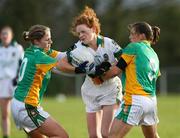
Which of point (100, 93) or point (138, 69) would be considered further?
point (100, 93)

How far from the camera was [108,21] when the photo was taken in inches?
1656

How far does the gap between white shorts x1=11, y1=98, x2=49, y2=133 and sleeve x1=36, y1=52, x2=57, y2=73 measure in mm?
514

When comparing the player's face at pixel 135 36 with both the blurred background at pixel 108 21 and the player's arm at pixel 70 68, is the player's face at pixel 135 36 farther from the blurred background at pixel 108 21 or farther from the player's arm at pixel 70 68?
the blurred background at pixel 108 21

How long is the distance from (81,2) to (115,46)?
34.0m

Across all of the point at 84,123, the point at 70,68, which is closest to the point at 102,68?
the point at 70,68

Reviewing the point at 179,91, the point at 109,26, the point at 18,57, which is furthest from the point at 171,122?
the point at 109,26

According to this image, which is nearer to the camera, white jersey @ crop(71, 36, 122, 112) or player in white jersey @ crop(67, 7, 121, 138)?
player in white jersey @ crop(67, 7, 121, 138)

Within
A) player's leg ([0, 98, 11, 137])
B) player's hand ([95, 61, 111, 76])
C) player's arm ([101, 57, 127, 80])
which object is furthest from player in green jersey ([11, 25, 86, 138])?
player's leg ([0, 98, 11, 137])

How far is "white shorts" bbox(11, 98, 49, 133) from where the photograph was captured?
8750mm

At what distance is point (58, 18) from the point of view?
144 feet

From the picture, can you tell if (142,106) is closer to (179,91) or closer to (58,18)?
(179,91)

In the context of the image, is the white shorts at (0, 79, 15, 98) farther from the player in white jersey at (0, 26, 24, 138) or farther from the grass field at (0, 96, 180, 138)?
the grass field at (0, 96, 180, 138)

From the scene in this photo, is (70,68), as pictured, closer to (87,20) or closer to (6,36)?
(87,20)

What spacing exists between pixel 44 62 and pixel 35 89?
0.39 m
